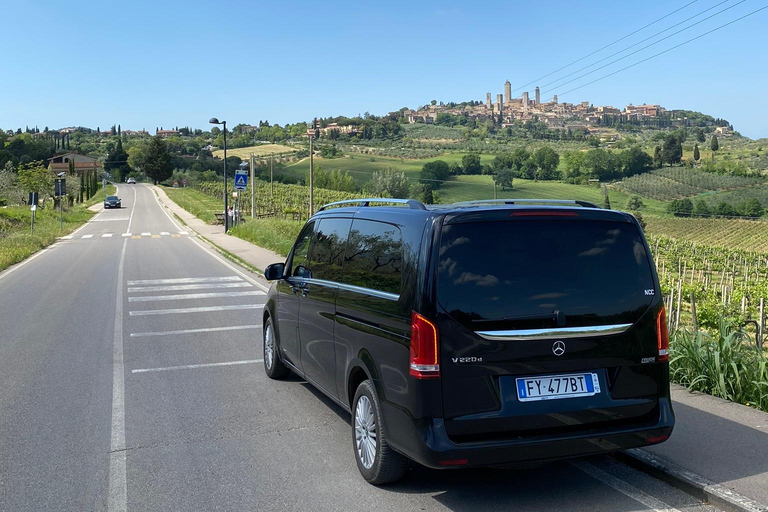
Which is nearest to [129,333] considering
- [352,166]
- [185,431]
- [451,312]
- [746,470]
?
[185,431]

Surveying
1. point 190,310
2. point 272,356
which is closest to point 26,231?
point 190,310

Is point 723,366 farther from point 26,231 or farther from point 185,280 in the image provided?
point 26,231

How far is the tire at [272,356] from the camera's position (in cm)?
786

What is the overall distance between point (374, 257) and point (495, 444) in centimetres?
155

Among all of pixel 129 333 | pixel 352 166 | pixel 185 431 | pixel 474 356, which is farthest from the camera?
pixel 352 166

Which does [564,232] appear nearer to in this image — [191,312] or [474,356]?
[474,356]

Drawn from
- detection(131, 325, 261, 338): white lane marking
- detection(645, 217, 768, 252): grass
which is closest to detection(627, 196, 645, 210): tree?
detection(645, 217, 768, 252): grass

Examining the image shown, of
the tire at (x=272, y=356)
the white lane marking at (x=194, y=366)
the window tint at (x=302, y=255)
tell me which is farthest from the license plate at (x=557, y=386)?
the white lane marking at (x=194, y=366)

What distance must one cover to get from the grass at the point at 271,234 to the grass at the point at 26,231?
8.98m

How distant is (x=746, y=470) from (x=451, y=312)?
7.50ft

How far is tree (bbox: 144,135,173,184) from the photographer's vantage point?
141m

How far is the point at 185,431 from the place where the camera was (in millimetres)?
6156

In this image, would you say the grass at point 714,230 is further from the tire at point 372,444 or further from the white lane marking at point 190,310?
the tire at point 372,444

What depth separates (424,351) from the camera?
14.1 feet
